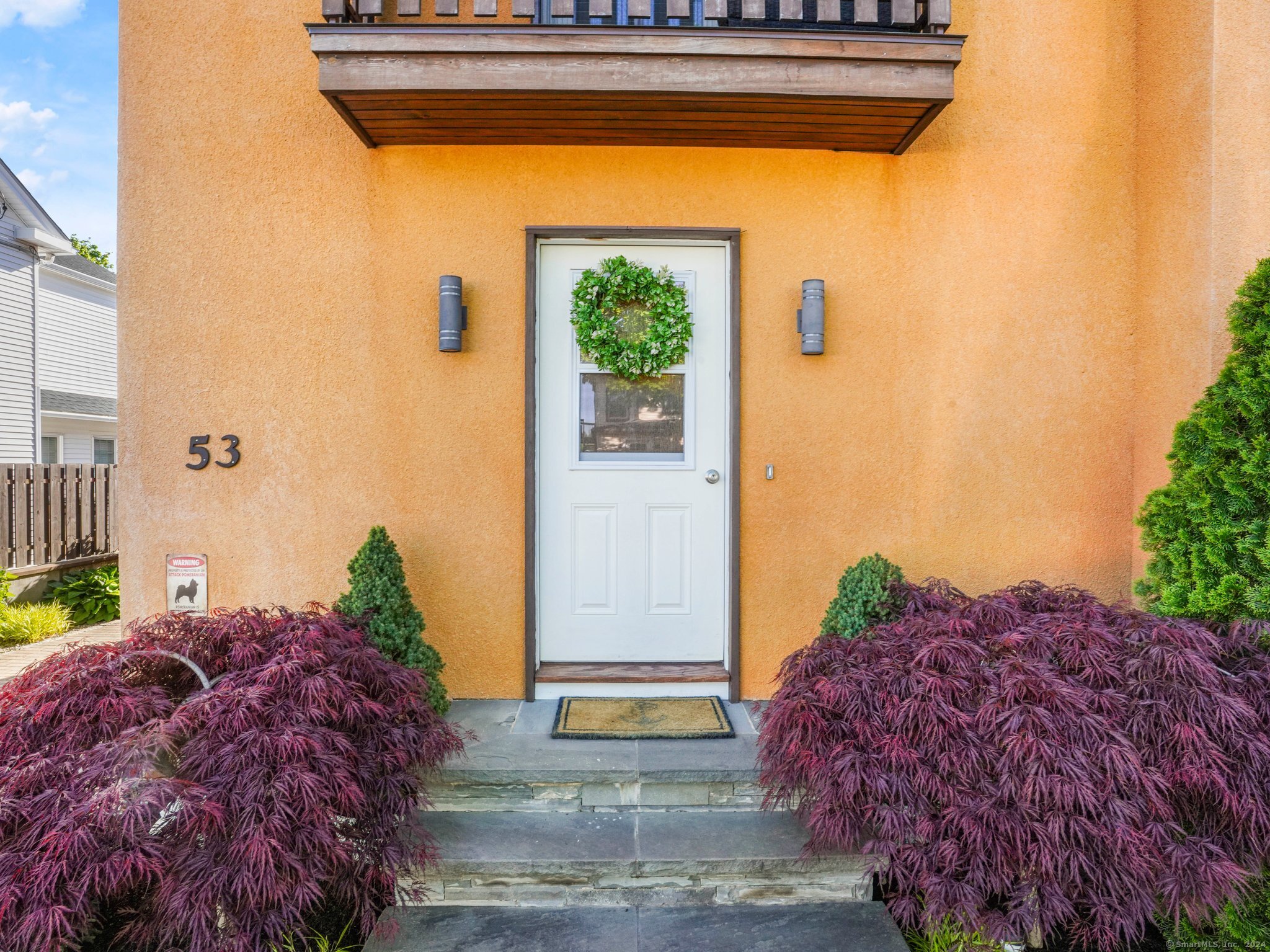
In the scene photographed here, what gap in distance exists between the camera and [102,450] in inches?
434

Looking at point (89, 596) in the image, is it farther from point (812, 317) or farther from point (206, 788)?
point (812, 317)

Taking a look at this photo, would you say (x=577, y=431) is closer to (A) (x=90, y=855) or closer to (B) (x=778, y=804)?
(B) (x=778, y=804)

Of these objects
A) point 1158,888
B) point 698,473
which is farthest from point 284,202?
point 1158,888

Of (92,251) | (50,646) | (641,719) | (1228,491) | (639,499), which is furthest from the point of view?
(92,251)

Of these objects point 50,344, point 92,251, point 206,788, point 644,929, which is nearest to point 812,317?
point 644,929

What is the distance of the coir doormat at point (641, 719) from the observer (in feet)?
9.11

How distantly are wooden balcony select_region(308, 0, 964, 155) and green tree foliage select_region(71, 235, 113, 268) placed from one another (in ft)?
74.4

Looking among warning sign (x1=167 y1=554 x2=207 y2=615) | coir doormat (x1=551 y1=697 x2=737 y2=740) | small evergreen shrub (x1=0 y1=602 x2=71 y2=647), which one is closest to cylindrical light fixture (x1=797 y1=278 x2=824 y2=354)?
coir doormat (x1=551 y1=697 x2=737 y2=740)

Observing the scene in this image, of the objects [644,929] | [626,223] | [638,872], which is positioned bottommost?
[644,929]

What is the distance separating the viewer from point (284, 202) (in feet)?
10.2

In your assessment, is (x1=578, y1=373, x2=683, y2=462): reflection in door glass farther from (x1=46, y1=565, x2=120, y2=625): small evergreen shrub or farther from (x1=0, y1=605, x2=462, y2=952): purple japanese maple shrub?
(x1=46, y1=565, x2=120, y2=625): small evergreen shrub

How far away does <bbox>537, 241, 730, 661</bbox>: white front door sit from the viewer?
10.7ft

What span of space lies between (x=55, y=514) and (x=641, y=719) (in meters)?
6.17

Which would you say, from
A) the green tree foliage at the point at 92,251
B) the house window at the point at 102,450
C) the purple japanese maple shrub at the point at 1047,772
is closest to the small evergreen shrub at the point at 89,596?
the purple japanese maple shrub at the point at 1047,772
